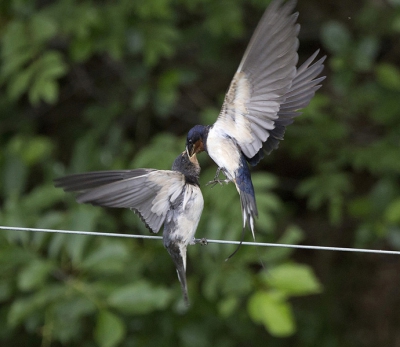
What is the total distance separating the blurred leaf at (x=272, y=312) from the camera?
9.21ft

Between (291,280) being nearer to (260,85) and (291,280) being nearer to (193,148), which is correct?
(193,148)

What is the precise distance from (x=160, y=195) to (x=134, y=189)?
11 cm

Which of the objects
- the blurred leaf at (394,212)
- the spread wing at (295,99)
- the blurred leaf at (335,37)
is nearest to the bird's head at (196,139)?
the spread wing at (295,99)

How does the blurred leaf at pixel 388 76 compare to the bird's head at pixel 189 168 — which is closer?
the bird's head at pixel 189 168

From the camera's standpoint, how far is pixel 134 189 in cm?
186

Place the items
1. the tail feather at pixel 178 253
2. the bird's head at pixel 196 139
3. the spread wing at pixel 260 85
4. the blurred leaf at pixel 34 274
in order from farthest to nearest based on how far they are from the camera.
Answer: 1. the blurred leaf at pixel 34 274
2. the tail feather at pixel 178 253
3. the bird's head at pixel 196 139
4. the spread wing at pixel 260 85

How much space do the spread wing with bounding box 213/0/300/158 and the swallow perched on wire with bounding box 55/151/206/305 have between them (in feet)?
0.68

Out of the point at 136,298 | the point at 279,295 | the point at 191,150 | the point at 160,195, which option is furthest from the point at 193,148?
the point at 279,295

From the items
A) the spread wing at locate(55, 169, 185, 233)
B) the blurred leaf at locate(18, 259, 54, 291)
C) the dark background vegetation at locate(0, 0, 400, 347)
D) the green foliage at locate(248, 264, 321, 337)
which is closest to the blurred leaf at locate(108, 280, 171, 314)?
the dark background vegetation at locate(0, 0, 400, 347)

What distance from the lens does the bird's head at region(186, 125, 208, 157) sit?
1.90 metres

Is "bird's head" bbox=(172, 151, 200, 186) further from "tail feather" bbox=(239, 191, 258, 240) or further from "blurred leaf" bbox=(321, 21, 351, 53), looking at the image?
"blurred leaf" bbox=(321, 21, 351, 53)

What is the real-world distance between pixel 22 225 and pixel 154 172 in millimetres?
1190

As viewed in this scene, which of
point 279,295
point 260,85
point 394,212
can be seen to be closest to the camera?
point 260,85

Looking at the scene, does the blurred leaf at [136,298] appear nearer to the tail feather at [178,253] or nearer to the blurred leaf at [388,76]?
the tail feather at [178,253]
